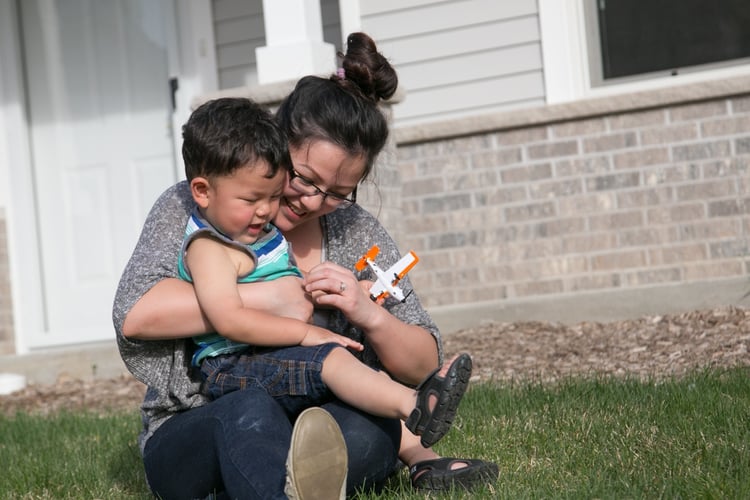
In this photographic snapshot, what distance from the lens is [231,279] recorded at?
2.76 m

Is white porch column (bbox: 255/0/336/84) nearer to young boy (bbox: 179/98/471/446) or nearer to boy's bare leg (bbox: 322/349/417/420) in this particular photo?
young boy (bbox: 179/98/471/446)

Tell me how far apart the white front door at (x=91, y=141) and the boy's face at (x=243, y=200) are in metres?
4.95

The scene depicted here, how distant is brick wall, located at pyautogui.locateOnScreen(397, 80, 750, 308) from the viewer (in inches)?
256

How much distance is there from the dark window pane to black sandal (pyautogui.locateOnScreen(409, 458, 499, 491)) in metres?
4.46

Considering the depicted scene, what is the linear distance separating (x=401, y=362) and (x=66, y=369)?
476 cm

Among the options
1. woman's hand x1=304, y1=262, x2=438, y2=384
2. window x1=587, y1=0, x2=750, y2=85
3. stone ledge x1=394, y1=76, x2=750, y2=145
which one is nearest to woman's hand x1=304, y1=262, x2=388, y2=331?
woman's hand x1=304, y1=262, x2=438, y2=384

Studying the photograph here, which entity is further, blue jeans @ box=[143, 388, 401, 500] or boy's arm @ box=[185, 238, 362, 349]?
boy's arm @ box=[185, 238, 362, 349]

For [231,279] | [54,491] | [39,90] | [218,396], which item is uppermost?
[39,90]

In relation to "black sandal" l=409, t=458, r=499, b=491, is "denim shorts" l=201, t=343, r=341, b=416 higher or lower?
higher

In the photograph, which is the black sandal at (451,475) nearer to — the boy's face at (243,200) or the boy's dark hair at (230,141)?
the boy's face at (243,200)

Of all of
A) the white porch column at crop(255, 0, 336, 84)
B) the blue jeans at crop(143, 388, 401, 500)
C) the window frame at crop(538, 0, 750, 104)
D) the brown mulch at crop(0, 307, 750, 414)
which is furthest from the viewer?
the window frame at crop(538, 0, 750, 104)

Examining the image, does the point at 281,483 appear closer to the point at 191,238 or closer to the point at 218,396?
the point at 218,396

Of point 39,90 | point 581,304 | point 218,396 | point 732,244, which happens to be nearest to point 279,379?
point 218,396

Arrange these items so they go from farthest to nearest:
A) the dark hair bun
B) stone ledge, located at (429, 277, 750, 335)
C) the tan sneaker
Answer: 1. stone ledge, located at (429, 277, 750, 335)
2. the dark hair bun
3. the tan sneaker
